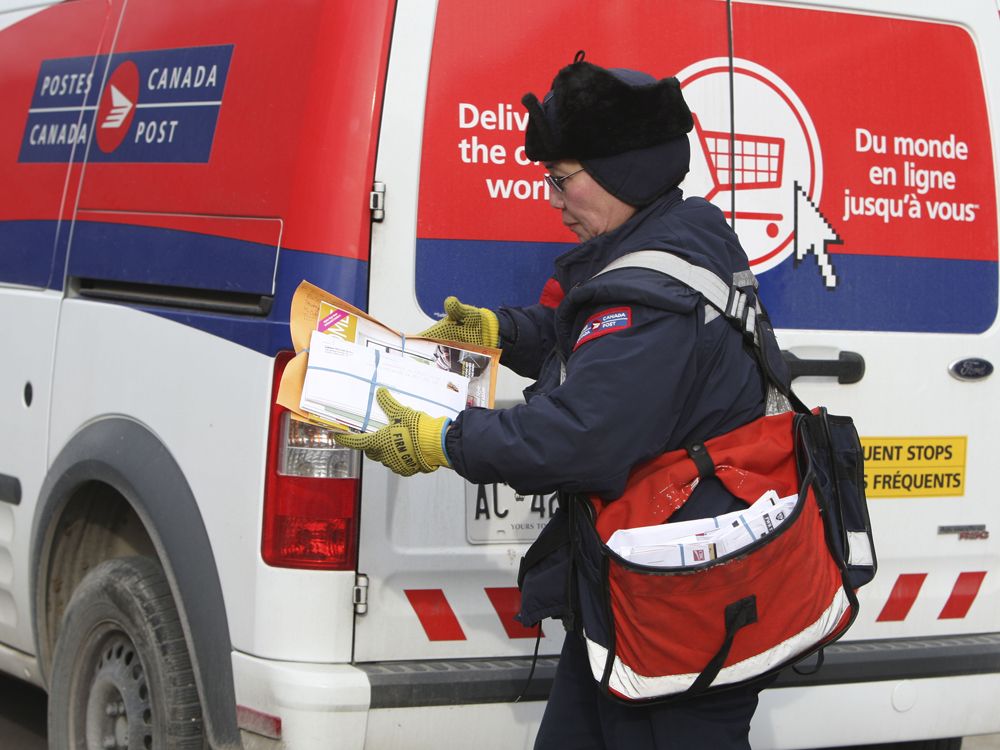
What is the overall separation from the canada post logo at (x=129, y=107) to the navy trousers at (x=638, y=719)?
1483mm

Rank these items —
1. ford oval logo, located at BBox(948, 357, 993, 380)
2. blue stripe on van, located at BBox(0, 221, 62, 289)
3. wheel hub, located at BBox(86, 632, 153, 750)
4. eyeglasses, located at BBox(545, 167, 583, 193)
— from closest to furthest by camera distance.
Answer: eyeglasses, located at BBox(545, 167, 583, 193) → wheel hub, located at BBox(86, 632, 153, 750) → ford oval logo, located at BBox(948, 357, 993, 380) → blue stripe on van, located at BBox(0, 221, 62, 289)

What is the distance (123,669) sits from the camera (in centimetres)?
354

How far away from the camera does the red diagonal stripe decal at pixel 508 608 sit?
3.25 m

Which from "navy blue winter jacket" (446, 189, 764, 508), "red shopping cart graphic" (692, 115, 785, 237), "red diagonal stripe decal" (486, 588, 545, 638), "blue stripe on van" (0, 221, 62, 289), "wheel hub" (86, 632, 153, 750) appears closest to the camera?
"navy blue winter jacket" (446, 189, 764, 508)

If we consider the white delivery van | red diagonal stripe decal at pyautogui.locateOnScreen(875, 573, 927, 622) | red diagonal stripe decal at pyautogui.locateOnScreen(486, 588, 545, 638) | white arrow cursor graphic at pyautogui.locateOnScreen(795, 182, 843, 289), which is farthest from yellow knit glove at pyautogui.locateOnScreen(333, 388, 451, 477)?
red diagonal stripe decal at pyautogui.locateOnScreen(875, 573, 927, 622)

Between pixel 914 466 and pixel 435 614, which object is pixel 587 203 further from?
pixel 914 466

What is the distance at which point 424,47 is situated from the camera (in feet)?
10.2

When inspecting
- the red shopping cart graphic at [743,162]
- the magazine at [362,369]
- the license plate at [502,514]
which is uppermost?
the red shopping cart graphic at [743,162]

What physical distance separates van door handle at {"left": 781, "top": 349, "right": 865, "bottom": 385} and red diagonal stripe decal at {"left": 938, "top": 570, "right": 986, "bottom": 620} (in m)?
0.63

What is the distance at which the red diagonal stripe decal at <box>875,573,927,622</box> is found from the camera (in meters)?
3.56

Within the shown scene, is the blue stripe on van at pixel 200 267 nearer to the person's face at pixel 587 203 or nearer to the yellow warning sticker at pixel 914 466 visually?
the person's face at pixel 587 203

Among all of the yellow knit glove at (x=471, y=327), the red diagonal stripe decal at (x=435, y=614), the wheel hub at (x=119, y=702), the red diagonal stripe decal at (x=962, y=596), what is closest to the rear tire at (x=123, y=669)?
the wheel hub at (x=119, y=702)

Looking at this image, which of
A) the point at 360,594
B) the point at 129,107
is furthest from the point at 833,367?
the point at 129,107

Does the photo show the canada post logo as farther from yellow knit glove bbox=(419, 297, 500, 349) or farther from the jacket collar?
the jacket collar
